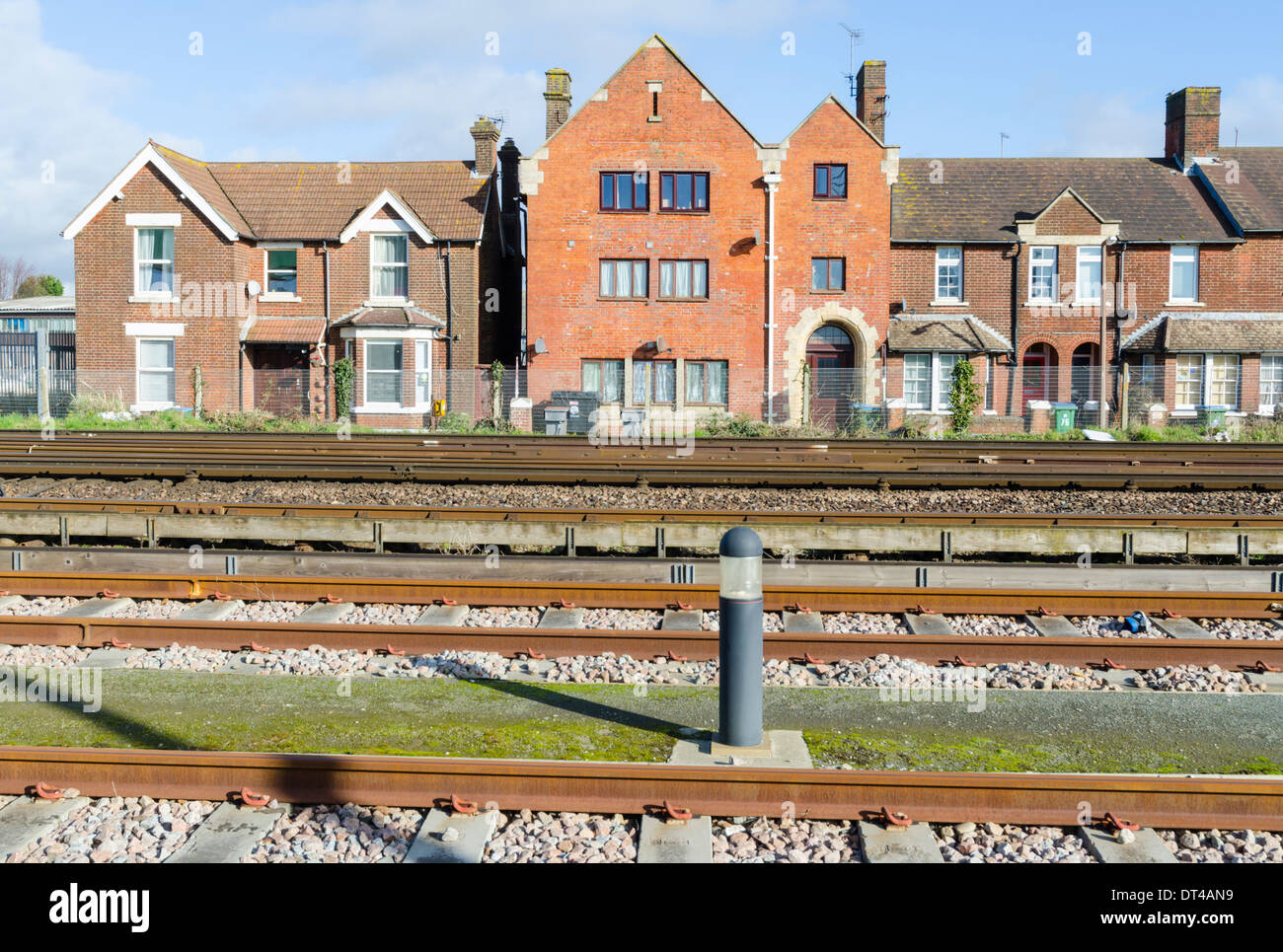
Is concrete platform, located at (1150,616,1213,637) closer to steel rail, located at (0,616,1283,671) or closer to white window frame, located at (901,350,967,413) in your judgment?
steel rail, located at (0,616,1283,671)

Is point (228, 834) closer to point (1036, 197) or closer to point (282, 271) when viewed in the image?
point (282, 271)

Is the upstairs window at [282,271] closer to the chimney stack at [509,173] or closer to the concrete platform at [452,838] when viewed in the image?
the chimney stack at [509,173]

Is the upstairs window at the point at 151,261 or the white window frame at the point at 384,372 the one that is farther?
the upstairs window at the point at 151,261

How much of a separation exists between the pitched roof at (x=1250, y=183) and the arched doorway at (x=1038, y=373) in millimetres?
7337

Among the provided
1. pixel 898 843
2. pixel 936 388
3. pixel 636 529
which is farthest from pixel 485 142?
pixel 898 843

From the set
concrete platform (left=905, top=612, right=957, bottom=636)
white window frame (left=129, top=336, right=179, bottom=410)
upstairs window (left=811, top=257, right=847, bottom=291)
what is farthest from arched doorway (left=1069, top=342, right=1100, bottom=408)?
white window frame (left=129, top=336, right=179, bottom=410)

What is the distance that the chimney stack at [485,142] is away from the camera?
36.8m

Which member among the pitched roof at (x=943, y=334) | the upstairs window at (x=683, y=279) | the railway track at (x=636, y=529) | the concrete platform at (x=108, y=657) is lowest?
the concrete platform at (x=108, y=657)

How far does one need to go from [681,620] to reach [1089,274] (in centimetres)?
3194

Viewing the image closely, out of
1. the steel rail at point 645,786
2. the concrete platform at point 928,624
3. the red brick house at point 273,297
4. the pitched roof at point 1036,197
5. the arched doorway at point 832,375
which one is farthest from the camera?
the pitched roof at point 1036,197

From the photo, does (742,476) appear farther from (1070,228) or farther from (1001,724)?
(1070,228)

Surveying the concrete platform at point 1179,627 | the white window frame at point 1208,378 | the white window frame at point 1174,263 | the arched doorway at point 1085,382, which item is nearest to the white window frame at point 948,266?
the arched doorway at point 1085,382
